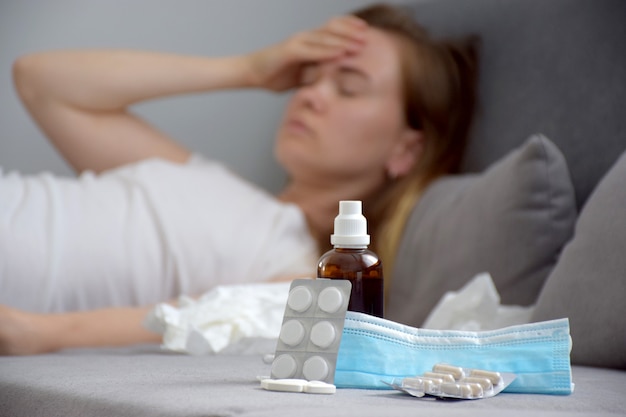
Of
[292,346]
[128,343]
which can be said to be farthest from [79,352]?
[292,346]

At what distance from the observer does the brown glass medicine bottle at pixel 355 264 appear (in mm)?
755

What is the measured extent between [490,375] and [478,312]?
1.54 ft

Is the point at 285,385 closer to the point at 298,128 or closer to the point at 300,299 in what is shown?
the point at 300,299

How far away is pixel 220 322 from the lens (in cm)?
116

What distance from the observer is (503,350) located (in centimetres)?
77

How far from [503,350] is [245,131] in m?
1.68

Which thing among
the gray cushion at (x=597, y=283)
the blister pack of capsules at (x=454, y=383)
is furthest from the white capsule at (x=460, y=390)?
the gray cushion at (x=597, y=283)

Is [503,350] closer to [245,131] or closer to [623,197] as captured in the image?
[623,197]

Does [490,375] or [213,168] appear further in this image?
[213,168]

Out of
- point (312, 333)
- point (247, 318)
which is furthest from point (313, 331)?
point (247, 318)

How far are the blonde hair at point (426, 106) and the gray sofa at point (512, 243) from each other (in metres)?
0.04

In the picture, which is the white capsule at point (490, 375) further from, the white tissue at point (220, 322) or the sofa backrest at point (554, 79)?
the sofa backrest at point (554, 79)

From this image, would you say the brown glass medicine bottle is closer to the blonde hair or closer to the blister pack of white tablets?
the blister pack of white tablets

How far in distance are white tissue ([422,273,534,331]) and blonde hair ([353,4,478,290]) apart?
0.48 metres
